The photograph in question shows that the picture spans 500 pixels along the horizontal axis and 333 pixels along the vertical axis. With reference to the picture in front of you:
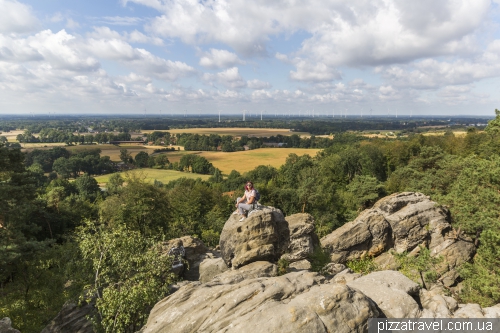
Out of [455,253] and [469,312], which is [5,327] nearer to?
[469,312]

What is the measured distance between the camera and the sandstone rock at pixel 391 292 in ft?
41.6

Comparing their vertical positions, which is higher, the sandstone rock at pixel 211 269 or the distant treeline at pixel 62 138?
the distant treeline at pixel 62 138

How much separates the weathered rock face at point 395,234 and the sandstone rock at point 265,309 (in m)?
21.6

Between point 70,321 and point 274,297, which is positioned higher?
point 274,297

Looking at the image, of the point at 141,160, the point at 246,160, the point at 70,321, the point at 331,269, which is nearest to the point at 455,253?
the point at 331,269

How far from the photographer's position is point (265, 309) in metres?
11.6

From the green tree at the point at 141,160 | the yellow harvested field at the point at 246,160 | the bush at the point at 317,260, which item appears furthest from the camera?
the green tree at the point at 141,160

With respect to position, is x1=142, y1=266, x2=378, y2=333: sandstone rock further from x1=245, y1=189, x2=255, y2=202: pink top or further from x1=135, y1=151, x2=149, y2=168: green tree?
x1=135, y1=151, x2=149, y2=168: green tree

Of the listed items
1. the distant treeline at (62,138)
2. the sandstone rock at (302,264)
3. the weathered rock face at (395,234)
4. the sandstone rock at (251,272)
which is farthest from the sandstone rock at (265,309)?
the distant treeline at (62,138)

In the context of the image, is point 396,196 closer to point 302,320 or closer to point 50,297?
point 302,320

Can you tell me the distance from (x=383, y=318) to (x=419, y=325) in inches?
A: 66.6

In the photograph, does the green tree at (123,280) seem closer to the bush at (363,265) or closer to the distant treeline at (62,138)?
the bush at (363,265)

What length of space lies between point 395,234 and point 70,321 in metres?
34.8

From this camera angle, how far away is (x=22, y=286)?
742 inches
